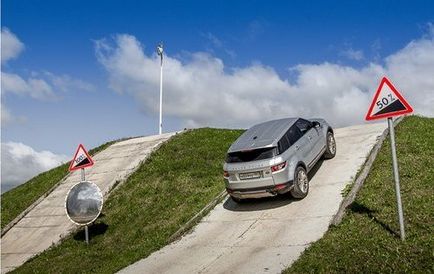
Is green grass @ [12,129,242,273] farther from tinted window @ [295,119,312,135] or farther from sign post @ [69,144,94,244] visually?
tinted window @ [295,119,312,135]

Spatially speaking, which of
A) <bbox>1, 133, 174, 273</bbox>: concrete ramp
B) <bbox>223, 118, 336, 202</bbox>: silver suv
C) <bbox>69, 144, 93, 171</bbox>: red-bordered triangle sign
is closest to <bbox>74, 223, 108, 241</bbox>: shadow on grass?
<bbox>1, 133, 174, 273</bbox>: concrete ramp

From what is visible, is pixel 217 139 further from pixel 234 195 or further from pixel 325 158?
pixel 234 195

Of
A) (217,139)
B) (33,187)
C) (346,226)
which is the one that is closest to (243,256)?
(346,226)

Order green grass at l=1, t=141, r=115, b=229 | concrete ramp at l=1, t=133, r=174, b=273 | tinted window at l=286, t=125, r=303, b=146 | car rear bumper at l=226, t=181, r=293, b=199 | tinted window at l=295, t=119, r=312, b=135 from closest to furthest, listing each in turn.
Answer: car rear bumper at l=226, t=181, r=293, b=199 → tinted window at l=286, t=125, r=303, b=146 → tinted window at l=295, t=119, r=312, b=135 → concrete ramp at l=1, t=133, r=174, b=273 → green grass at l=1, t=141, r=115, b=229

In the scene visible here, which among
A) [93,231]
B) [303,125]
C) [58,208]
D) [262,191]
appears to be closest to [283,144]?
[262,191]

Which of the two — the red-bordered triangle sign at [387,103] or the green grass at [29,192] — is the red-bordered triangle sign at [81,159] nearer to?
the green grass at [29,192]

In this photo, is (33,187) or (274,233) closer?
(274,233)

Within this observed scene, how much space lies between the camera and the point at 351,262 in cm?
847

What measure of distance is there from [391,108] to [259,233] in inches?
174

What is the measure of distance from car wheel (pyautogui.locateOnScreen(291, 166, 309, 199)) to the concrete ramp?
7.74 meters

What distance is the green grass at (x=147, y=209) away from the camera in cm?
1225

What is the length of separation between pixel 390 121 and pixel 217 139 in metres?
13.0

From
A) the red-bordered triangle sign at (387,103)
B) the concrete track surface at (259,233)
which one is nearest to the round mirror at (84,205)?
the concrete track surface at (259,233)

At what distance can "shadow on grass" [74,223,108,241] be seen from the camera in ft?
47.5
